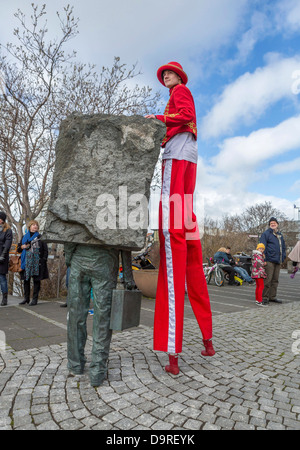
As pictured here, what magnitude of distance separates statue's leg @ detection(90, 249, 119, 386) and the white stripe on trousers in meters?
0.53

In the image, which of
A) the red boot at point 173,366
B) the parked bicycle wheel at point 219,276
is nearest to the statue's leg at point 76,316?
the red boot at point 173,366

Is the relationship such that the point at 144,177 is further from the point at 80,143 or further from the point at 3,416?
the point at 3,416

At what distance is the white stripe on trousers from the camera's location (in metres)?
2.83

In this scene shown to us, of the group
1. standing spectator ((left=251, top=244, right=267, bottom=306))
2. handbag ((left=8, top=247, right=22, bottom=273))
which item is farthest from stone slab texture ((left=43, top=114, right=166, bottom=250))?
standing spectator ((left=251, top=244, right=267, bottom=306))

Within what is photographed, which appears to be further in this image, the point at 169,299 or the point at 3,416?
the point at 169,299

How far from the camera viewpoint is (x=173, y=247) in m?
2.92

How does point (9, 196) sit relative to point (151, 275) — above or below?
above

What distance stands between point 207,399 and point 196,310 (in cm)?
99

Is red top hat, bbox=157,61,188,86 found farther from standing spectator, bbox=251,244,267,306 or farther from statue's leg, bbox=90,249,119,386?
standing spectator, bbox=251,244,267,306

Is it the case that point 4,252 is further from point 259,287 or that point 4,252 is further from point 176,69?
point 259,287

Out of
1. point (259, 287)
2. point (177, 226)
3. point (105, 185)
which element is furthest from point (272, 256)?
point (105, 185)

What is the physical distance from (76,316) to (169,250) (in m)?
0.99
